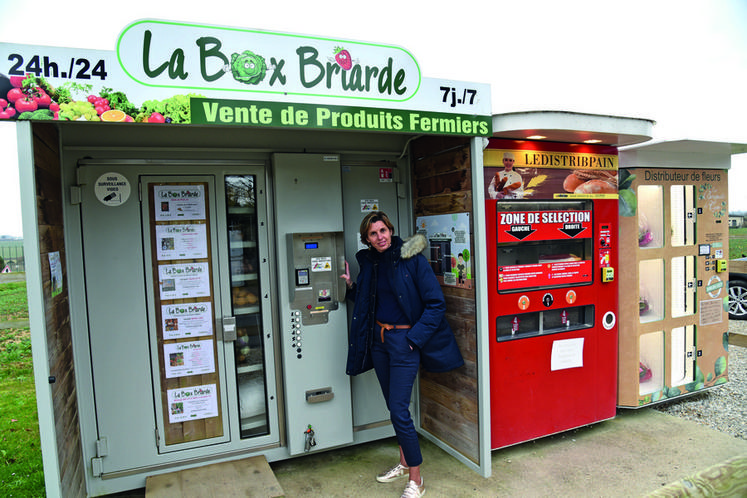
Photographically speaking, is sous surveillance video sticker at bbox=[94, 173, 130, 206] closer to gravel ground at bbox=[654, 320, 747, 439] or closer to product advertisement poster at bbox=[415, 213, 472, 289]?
product advertisement poster at bbox=[415, 213, 472, 289]

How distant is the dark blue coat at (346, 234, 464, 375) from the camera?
3.10 metres

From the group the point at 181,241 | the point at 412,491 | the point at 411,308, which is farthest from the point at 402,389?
the point at 181,241

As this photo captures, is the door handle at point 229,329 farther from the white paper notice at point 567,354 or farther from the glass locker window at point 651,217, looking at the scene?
the glass locker window at point 651,217

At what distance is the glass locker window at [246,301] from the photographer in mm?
3512

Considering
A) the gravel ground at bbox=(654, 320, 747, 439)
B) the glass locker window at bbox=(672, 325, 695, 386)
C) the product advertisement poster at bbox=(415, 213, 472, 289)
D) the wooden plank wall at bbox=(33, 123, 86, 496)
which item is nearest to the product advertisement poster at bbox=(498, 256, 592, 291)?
the product advertisement poster at bbox=(415, 213, 472, 289)

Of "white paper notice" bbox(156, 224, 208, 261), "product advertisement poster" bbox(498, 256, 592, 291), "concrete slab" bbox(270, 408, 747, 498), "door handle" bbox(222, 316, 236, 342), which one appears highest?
"white paper notice" bbox(156, 224, 208, 261)

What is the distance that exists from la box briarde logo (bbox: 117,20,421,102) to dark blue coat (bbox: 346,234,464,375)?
1.03 meters

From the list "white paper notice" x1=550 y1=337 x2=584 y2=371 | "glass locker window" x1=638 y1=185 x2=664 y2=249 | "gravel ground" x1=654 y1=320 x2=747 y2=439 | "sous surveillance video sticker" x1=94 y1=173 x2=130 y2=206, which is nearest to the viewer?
"sous surveillance video sticker" x1=94 y1=173 x2=130 y2=206

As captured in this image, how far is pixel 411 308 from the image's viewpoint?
3170 millimetres

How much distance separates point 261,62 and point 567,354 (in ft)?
10.2

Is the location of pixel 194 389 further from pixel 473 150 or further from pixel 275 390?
pixel 473 150

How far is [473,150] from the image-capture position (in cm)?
325

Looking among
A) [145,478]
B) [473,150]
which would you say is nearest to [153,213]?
[145,478]

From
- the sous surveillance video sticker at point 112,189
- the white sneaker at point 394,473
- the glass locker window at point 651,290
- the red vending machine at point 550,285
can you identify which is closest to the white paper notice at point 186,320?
the sous surveillance video sticker at point 112,189
